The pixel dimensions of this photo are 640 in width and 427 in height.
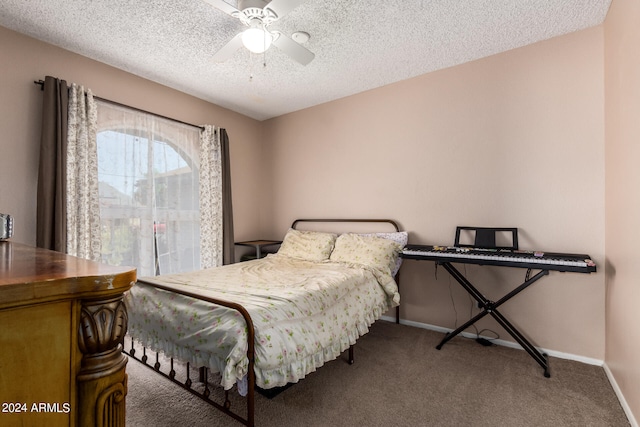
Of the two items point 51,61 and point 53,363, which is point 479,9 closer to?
point 53,363

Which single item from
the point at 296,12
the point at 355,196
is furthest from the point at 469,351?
the point at 296,12

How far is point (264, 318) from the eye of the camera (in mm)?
1569

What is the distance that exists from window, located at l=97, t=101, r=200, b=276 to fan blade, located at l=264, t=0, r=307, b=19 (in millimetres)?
1954

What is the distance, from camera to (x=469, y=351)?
8.17ft

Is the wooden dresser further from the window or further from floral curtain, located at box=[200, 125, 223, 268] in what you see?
floral curtain, located at box=[200, 125, 223, 268]

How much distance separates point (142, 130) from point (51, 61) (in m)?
0.82

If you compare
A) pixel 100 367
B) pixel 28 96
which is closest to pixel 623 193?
pixel 100 367

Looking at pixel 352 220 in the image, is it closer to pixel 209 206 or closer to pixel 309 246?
pixel 309 246

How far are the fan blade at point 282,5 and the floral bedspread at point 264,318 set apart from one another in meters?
1.73

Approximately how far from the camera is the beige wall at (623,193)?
161 cm

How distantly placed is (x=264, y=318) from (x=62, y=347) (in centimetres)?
112

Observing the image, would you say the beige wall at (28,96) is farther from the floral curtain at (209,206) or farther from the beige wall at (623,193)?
the beige wall at (623,193)

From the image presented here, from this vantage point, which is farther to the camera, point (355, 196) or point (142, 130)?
point (355, 196)

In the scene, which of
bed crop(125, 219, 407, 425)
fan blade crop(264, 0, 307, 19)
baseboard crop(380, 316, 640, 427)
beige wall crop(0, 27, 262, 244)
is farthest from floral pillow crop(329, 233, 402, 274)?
beige wall crop(0, 27, 262, 244)
